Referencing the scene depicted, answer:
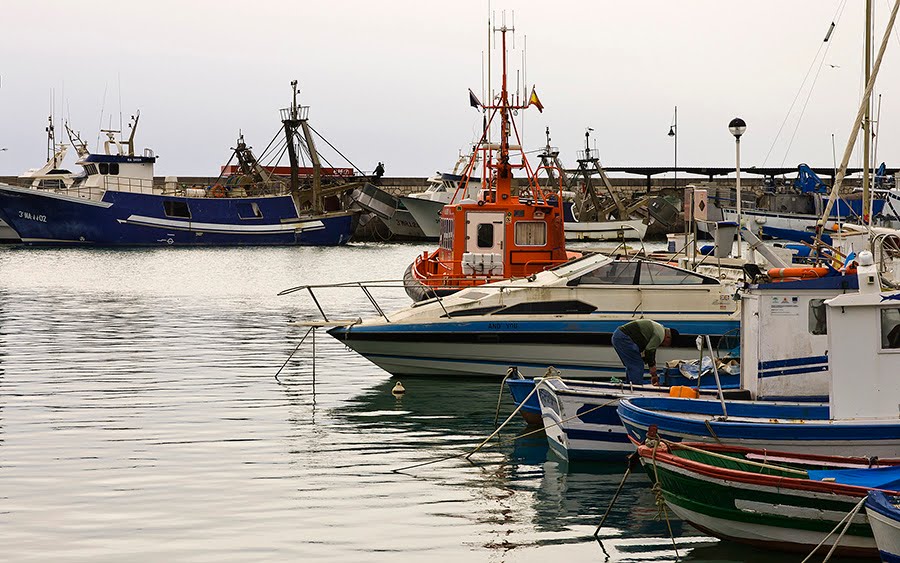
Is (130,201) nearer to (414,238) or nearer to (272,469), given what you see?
(414,238)

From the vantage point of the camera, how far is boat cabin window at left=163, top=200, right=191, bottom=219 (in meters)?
78.4

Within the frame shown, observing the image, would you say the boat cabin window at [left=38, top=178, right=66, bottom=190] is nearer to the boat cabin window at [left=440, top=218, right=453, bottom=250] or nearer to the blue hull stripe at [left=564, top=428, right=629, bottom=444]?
the boat cabin window at [left=440, top=218, right=453, bottom=250]

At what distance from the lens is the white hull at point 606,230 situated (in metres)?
85.4

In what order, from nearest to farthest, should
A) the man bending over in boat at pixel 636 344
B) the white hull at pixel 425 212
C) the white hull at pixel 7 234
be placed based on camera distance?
1. the man bending over in boat at pixel 636 344
2. the white hull at pixel 7 234
3. the white hull at pixel 425 212

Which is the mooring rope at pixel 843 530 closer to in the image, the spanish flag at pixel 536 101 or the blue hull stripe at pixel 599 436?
the blue hull stripe at pixel 599 436

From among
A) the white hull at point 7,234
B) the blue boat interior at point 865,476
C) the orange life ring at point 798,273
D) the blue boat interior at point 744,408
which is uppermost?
the orange life ring at point 798,273

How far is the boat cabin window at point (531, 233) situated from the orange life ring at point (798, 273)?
567 inches

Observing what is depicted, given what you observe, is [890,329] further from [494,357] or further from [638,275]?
[494,357]

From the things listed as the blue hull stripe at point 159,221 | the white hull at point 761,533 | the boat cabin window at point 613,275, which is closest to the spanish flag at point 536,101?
the boat cabin window at point 613,275

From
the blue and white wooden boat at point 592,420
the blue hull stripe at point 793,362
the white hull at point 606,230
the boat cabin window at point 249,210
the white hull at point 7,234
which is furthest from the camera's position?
the white hull at point 606,230

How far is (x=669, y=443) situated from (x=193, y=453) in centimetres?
680

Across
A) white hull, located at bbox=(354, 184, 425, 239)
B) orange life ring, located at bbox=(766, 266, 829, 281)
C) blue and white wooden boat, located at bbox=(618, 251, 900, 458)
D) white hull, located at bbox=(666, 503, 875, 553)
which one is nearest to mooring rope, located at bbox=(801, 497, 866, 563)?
white hull, located at bbox=(666, 503, 875, 553)

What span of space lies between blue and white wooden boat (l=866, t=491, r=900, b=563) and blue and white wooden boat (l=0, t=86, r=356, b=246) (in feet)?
232

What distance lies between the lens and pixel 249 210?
80.8 metres
